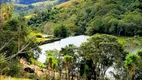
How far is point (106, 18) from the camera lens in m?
94.3

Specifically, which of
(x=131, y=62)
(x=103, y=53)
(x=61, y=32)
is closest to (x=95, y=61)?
(x=103, y=53)

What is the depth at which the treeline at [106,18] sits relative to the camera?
281 ft

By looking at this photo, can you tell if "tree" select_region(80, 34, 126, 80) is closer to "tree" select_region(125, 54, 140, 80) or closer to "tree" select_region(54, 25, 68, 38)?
"tree" select_region(125, 54, 140, 80)

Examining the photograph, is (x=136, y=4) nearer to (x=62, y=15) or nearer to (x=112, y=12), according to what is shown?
(x=112, y=12)

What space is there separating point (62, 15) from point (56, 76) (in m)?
89.0

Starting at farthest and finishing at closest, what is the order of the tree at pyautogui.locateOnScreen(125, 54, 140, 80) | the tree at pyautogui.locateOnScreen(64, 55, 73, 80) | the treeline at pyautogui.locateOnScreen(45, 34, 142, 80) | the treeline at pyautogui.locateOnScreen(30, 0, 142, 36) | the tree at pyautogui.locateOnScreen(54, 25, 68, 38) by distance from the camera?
the tree at pyautogui.locateOnScreen(54, 25, 68, 38) → the treeline at pyautogui.locateOnScreen(30, 0, 142, 36) → the tree at pyautogui.locateOnScreen(64, 55, 73, 80) → the treeline at pyautogui.locateOnScreen(45, 34, 142, 80) → the tree at pyautogui.locateOnScreen(125, 54, 140, 80)

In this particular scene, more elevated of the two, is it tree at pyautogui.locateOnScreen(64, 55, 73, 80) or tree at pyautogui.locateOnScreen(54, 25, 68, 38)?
tree at pyautogui.locateOnScreen(54, 25, 68, 38)

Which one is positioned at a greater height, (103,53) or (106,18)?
(106,18)

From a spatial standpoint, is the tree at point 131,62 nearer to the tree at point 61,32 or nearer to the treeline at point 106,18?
the treeline at point 106,18

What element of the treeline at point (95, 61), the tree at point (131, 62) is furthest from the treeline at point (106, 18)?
the tree at point (131, 62)

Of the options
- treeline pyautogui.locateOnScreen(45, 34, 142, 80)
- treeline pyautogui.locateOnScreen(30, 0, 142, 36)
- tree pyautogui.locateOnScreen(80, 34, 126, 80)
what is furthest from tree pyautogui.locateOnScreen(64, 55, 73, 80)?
treeline pyautogui.locateOnScreen(30, 0, 142, 36)

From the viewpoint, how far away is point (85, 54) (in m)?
35.6

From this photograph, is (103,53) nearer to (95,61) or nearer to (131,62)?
(95,61)

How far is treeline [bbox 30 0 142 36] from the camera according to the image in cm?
8575
